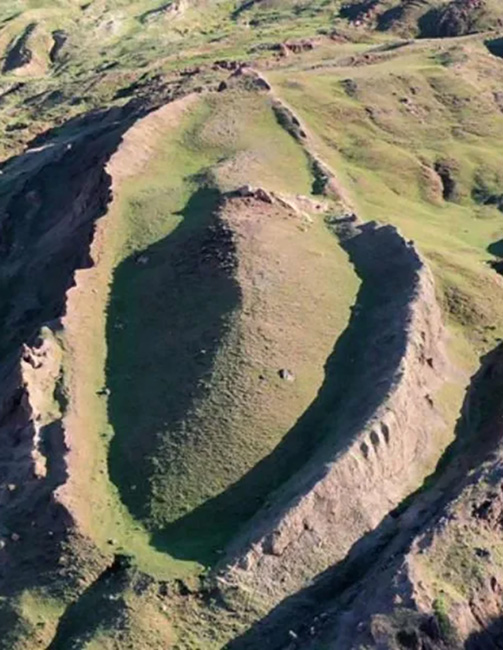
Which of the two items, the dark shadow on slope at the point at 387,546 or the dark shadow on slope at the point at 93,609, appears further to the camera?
the dark shadow on slope at the point at 93,609

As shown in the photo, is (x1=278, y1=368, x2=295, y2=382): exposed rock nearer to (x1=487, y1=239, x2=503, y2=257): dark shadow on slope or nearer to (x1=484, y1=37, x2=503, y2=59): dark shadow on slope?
(x1=487, y1=239, x2=503, y2=257): dark shadow on slope

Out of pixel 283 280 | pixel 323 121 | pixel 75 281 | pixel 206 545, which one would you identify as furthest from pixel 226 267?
pixel 323 121

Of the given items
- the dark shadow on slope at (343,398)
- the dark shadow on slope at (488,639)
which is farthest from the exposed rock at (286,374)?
the dark shadow on slope at (488,639)

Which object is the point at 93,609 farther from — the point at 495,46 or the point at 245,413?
the point at 495,46

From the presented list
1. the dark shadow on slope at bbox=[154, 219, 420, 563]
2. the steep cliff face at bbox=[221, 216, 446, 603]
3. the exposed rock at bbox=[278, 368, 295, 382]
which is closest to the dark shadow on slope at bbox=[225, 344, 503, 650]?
the steep cliff face at bbox=[221, 216, 446, 603]

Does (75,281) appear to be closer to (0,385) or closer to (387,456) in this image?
(0,385)

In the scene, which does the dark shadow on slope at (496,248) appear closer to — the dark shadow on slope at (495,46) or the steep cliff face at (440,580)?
the steep cliff face at (440,580)
